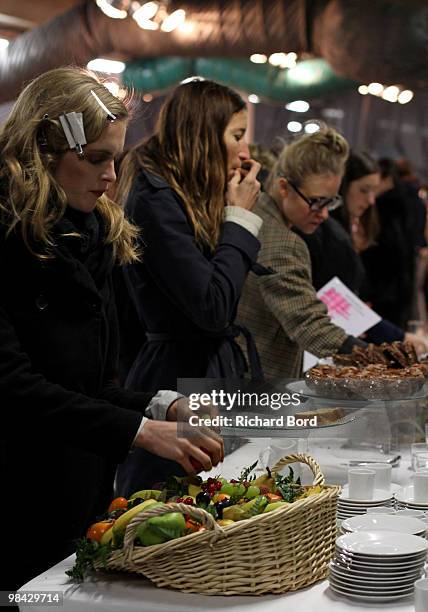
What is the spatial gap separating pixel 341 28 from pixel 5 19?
4.03 m

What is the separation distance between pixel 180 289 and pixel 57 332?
1.78ft

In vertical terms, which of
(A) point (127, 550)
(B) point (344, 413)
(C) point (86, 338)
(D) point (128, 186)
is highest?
(D) point (128, 186)

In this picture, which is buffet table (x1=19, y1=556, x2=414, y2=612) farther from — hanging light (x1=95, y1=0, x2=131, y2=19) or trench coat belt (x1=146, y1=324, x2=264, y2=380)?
hanging light (x1=95, y1=0, x2=131, y2=19)

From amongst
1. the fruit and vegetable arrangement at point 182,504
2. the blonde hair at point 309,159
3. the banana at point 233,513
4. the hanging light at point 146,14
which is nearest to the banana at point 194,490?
the fruit and vegetable arrangement at point 182,504

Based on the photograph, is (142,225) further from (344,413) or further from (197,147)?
(344,413)

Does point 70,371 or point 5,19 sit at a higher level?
point 5,19

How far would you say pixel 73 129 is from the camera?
171 cm

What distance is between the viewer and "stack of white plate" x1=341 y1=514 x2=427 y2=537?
153cm

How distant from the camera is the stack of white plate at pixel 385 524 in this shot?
1.53 meters

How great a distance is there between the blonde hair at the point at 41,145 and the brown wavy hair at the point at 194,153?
555 mm

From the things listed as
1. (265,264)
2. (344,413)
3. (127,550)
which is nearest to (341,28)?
(265,264)

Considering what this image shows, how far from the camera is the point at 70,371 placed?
1728 mm

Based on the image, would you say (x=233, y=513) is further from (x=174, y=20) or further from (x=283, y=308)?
(x=174, y=20)

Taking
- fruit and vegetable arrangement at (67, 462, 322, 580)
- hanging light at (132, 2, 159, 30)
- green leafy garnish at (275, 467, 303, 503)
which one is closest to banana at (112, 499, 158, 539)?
fruit and vegetable arrangement at (67, 462, 322, 580)
